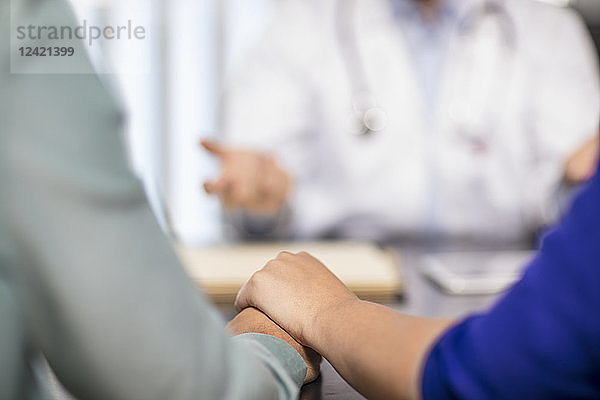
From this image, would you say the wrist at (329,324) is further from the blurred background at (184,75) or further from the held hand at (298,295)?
the blurred background at (184,75)

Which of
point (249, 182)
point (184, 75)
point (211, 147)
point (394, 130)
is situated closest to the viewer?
point (211, 147)

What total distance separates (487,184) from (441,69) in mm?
288

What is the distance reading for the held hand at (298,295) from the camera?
1.42ft

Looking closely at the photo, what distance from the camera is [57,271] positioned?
0.25m

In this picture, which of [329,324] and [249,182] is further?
[249,182]

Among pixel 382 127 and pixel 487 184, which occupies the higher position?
pixel 382 127

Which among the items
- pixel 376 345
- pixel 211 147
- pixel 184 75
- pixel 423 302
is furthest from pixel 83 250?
pixel 184 75

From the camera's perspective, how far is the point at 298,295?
0.46 m

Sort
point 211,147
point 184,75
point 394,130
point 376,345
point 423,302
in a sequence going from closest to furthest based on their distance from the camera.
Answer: point 376,345, point 423,302, point 211,147, point 394,130, point 184,75

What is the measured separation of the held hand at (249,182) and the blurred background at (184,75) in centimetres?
118

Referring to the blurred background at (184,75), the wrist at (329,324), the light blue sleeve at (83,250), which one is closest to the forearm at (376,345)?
the wrist at (329,324)

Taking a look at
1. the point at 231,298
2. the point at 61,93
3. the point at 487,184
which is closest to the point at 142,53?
the point at 487,184

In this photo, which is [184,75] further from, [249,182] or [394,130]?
[249,182]

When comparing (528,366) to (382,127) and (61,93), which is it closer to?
(61,93)
